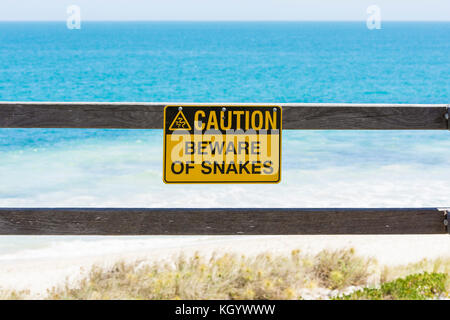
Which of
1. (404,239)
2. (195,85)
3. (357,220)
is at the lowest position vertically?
(404,239)

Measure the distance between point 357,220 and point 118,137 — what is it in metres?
20.0

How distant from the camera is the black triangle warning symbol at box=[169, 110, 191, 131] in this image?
362 cm

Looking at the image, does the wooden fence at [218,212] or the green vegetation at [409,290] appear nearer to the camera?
the wooden fence at [218,212]

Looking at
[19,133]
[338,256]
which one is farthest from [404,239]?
[19,133]

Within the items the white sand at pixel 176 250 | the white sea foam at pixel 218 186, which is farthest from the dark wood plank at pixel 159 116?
the white sea foam at pixel 218 186

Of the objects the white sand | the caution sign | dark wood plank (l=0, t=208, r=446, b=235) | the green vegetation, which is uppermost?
the caution sign

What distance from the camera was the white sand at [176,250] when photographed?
6.31m

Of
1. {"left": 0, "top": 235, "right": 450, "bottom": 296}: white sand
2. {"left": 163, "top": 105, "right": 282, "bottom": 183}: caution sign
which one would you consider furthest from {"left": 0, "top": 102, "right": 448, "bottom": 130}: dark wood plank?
{"left": 0, "top": 235, "right": 450, "bottom": 296}: white sand

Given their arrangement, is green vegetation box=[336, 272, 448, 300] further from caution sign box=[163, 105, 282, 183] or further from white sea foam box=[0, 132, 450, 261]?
white sea foam box=[0, 132, 450, 261]

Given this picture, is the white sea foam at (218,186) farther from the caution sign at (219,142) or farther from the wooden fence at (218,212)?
the caution sign at (219,142)

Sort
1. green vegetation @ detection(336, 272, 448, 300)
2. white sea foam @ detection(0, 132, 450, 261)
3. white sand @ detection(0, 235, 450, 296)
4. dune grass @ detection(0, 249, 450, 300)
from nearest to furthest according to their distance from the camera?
green vegetation @ detection(336, 272, 448, 300) → dune grass @ detection(0, 249, 450, 300) → white sand @ detection(0, 235, 450, 296) → white sea foam @ detection(0, 132, 450, 261)

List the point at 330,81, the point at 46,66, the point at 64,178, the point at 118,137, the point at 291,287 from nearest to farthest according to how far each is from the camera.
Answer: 1. the point at 291,287
2. the point at 64,178
3. the point at 118,137
4. the point at 330,81
5. the point at 46,66

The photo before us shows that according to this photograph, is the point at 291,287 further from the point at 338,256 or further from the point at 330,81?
the point at 330,81
